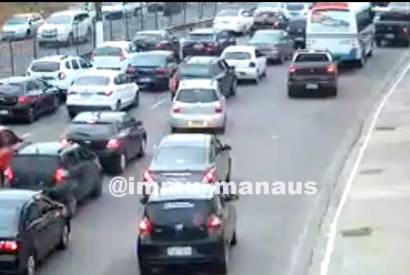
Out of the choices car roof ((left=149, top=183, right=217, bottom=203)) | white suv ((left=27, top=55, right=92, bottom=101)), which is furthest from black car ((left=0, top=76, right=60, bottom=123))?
car roof ((left=149, top=183, right=217, bottom=203))

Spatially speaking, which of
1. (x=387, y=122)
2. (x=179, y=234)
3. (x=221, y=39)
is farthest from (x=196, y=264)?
(x=221, y=39)

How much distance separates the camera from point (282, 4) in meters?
84.1

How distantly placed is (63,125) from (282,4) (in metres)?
48.0

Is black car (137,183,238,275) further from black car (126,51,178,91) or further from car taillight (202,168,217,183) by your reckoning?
black car (126,51,178,91)

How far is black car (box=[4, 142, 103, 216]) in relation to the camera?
2381 centimetres

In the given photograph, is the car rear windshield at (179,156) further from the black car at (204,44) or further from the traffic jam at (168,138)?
the black car at (204,44)

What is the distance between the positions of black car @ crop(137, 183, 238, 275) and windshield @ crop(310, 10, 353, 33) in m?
35.6

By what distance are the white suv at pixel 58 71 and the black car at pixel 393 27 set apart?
925 inches

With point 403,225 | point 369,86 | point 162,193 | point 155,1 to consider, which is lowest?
point 155,1

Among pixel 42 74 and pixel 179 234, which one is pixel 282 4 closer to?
pixel 42 74

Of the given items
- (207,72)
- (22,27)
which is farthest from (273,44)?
(22,27)

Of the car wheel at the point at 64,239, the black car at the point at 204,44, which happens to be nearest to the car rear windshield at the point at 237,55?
the black car at the point at 204,44

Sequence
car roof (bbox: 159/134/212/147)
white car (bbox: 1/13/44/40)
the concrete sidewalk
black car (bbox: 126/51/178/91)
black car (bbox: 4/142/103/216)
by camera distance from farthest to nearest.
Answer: white car (bbox: 1/13/44/40) → black car (bbox: 126/51/178/91) → car roof (bbox: 159/134/212/147) → black car (bbox: 4/142/103/216) → the concrete sidewalk

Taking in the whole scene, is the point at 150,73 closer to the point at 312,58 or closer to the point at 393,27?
the point at 312,58
